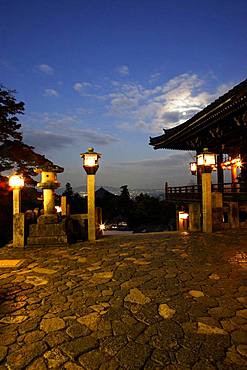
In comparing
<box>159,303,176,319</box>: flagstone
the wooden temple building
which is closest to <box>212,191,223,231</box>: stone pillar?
the wooden temple building

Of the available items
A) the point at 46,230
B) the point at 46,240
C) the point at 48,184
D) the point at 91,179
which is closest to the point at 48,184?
the point at 48,184

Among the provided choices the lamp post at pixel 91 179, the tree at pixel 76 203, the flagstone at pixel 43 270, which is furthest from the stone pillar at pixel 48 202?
the tree at pixel 76 203

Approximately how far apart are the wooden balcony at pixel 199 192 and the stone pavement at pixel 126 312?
9.19m

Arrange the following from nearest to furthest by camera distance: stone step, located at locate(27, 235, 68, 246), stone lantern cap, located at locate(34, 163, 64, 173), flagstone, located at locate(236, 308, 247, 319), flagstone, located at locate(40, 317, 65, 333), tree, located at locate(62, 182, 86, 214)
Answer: flagstone, located at locate(40, 317, 65, 333), flagstone, located at locate(236, 308, 247, 319), stone step, located at locate(27, 235, 68, 246), stone lantern cap, located at locate(34, 163, 64, 173), tree, located at locate(62, 182, 86, 214)

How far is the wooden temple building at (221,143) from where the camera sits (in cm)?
1125

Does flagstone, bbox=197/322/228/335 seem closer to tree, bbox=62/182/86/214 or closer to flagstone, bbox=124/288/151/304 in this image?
flagstone, bbox=124/288/151/304

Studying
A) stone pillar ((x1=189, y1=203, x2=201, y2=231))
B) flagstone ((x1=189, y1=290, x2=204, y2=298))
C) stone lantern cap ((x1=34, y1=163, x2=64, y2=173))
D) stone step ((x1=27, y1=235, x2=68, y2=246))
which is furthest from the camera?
stone pillar ((x1=189, y1=203, x2=201, y2=231))

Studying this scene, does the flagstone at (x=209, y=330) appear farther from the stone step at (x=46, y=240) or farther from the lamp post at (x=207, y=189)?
the lamp post at (x=207, y=189)

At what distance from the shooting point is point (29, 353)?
9.09ft

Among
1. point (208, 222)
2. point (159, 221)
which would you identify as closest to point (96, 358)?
point (208, 222)

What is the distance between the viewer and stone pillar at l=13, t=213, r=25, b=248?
8891mm

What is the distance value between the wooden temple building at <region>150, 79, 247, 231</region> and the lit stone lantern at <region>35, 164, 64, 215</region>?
6.36m

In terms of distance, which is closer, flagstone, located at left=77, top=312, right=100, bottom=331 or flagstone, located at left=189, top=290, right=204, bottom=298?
flagstone, located at left=77, top=312, right=100, bottom=331

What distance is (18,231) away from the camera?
29.3ft
